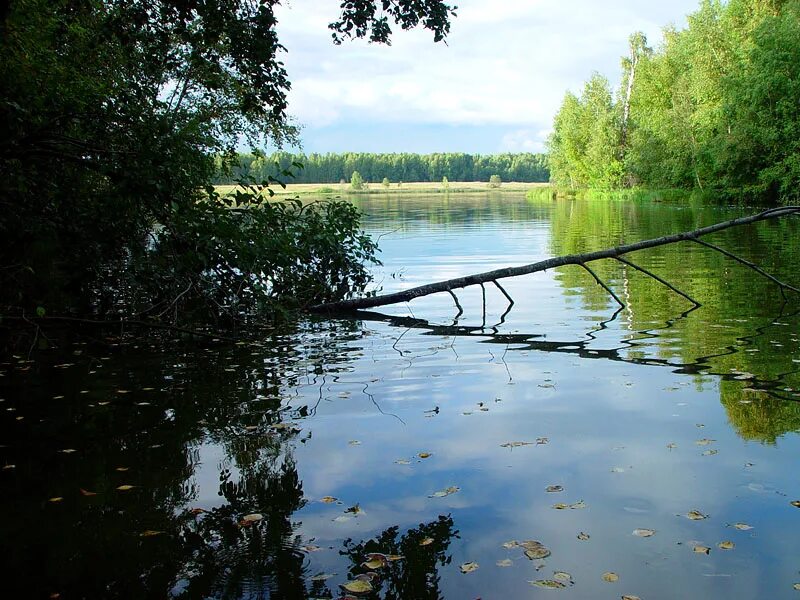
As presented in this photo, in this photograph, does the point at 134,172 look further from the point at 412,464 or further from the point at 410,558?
the point at 410,558

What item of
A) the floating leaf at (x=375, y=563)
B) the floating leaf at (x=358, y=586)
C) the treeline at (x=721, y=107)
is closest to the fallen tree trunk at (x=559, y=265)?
the floating leaf at (x=375, y=563)

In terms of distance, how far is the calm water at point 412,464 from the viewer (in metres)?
4.79

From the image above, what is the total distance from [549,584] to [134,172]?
7740mm

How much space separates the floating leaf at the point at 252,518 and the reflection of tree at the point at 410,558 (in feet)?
2.61

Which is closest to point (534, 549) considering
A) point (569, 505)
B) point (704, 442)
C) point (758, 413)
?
point (569, 505)

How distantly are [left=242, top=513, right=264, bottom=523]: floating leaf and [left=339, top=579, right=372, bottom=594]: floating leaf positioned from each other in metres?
1.21

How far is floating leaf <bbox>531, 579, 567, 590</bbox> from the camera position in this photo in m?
4.52

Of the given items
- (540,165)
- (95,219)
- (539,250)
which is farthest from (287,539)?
(540,165)

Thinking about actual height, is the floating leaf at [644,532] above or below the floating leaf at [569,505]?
above

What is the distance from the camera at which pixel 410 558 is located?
4953 mm

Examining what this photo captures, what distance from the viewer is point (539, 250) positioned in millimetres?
26844

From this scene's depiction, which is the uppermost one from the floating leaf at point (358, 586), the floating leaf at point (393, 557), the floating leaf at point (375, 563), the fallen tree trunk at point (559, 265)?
the fallen tree trunk at point (559, 265)

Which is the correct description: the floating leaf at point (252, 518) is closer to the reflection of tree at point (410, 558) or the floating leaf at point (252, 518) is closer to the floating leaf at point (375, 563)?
the reflection of tree at point (410, 558)

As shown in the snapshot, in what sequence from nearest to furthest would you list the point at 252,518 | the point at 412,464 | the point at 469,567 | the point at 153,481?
the point at 469,567 → the point at 252,518 → the point at 153,481 → the point at 412,464
